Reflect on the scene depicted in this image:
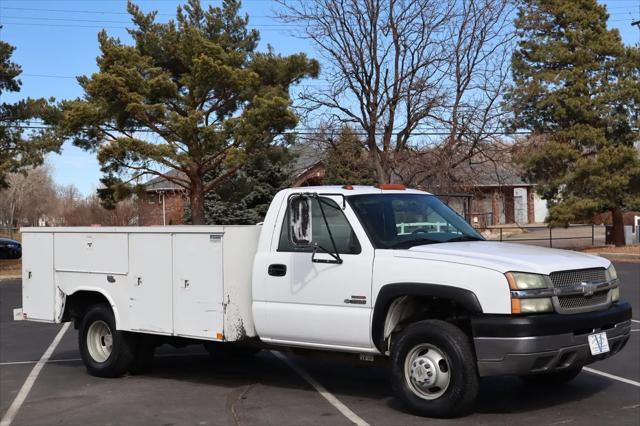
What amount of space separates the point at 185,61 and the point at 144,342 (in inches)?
859

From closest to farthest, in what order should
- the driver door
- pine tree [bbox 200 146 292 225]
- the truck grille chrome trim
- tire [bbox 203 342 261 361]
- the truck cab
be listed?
the truck cab → the truck grille chrome trim → the driver door → tire [bbox 203 342 261 361] → pine tree [bbox 200 146 292 225]

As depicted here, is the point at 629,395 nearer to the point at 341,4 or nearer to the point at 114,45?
the point at 341,4

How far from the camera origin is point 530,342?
5977 millimetres

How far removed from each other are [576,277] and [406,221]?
5.52ft

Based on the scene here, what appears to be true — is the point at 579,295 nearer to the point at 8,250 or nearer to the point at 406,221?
the point at 406,221

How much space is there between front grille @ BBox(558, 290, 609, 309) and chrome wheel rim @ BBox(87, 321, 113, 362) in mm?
5201

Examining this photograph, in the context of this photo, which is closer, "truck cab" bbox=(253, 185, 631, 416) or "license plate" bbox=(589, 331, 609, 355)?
"truck cab" bbox=(253, 185, 631, 416)

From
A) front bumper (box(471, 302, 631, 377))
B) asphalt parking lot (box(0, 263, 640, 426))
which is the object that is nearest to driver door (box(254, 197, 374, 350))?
asphalt parking lot (box(0, 263, 640, 426))

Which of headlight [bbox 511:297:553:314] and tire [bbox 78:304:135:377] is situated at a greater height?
headlight [bbox 511:297:553:314]

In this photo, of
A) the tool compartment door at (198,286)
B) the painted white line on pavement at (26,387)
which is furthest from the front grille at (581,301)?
the painted white line on pavement at (26,387)

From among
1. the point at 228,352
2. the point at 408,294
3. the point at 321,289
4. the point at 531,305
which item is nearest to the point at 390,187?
the point at 321,289

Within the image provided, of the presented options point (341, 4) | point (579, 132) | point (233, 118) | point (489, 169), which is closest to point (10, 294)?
point (233, 118)

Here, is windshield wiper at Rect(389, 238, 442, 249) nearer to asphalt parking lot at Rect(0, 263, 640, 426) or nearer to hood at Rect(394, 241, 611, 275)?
hood at Rect(394, 241, 611, 275)

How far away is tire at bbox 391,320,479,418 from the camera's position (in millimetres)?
6230
